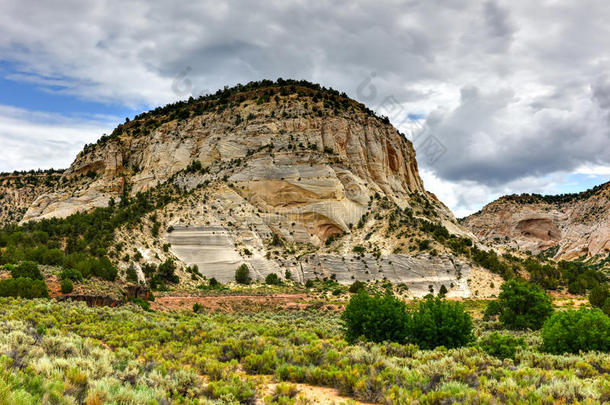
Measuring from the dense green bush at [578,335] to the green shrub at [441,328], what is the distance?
272cm

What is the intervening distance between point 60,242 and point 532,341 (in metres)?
46.1

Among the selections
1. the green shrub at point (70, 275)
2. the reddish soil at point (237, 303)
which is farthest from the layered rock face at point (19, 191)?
the green shrub at point (70, 275)

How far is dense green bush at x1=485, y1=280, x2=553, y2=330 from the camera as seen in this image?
25.4 meters

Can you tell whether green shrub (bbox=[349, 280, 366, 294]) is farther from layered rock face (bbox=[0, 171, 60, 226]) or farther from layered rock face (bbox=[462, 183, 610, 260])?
layered rock face (bbox=[462, 183, 610, 260])

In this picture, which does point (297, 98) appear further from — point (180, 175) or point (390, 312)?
point (390, 312)

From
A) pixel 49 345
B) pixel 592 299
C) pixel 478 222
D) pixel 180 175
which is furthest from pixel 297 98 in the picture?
pixel 478 222

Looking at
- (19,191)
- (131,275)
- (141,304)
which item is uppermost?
(19,191)

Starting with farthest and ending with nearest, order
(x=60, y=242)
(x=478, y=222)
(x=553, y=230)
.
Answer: (x=478, y=222) < (x=553, y=230) < (x=60, y=242)

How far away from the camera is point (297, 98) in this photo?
247 feet

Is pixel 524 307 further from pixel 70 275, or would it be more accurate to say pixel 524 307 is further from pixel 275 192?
pixel 275 192

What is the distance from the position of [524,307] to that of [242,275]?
1219 inches

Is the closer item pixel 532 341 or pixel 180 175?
pixel 532 341

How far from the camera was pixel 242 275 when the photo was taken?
49188 mm

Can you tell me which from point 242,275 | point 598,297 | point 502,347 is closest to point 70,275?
point 242,275
